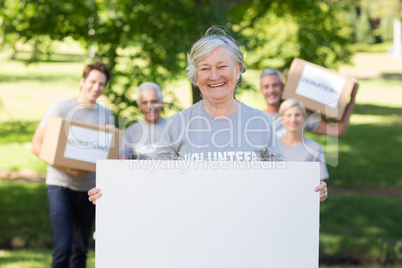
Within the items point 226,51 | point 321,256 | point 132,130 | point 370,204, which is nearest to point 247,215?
point 226,51

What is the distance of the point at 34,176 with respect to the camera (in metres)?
11.6

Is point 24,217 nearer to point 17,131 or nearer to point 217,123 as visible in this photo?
point 217,123

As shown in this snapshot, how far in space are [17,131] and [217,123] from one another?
1427cm

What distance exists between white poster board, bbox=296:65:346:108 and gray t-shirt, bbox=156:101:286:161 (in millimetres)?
1868

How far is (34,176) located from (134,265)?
9790 millimetres

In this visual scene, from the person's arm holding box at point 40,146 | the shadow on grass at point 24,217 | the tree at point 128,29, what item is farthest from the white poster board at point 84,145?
the shadow on grass at point 24,217

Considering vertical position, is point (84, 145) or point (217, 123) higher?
point (217, 123)

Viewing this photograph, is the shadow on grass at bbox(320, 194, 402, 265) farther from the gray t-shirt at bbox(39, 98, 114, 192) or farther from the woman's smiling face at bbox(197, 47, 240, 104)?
the woman's smiling face at bbox(197, 47, 240, 104)

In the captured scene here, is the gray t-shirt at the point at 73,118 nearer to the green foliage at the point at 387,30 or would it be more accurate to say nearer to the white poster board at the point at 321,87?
the white poster board at the point at 321,87

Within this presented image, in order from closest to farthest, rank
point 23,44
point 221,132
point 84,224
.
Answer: point 221,132, point 84,224, point 23,44

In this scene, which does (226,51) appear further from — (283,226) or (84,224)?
(84,224)

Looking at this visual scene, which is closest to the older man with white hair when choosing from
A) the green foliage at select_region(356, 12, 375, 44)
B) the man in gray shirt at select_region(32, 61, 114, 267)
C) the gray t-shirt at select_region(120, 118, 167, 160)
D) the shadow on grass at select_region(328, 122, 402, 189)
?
the gray t-shirt at select_region(120, 118, 167, 160)

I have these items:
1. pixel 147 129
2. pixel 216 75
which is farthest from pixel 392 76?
pixel 216 75

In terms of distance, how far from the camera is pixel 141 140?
429 cm
